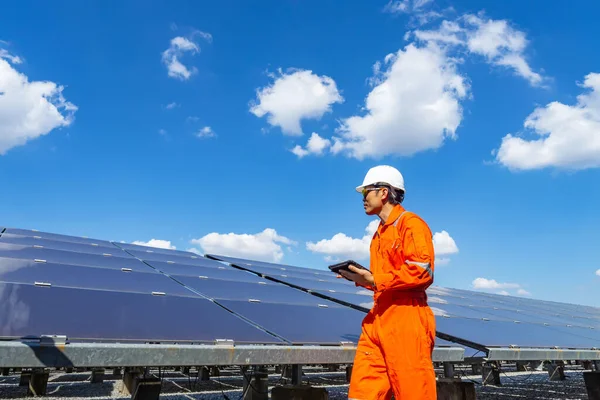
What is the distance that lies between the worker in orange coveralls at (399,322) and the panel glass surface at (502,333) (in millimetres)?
2116

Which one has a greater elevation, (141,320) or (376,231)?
Result: (376,231)

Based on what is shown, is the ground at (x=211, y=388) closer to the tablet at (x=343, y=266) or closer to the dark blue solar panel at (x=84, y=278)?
the dark blue solar panel at (x=84, y=278)

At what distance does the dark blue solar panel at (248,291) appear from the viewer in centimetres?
648

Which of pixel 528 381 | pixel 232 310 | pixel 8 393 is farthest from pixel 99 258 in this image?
pixel 528 381

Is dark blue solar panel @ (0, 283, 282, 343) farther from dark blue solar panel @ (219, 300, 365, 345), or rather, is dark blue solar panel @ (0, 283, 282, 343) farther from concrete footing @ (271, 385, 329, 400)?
concrete footing @ (271, 385, 329, 400)

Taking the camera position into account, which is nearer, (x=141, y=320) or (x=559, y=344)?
(x=141, y=320)

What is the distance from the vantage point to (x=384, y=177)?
185 inches

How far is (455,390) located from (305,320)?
2222 mm

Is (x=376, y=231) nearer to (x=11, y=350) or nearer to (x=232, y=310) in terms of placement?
(x=232, y=310)

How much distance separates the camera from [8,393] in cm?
1247

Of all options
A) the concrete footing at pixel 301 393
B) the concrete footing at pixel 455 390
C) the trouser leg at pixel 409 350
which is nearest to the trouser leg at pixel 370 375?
the trouser leg at pixel 409 350

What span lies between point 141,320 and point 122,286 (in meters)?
1.52

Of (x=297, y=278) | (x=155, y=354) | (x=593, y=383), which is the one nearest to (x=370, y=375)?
(x=155, y=354)

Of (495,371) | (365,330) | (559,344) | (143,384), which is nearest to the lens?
(365,330)
